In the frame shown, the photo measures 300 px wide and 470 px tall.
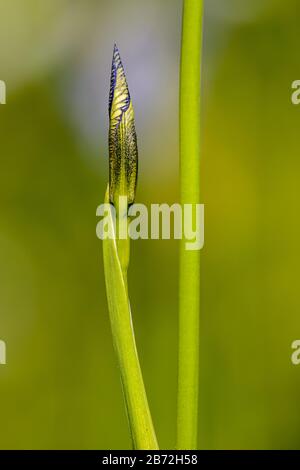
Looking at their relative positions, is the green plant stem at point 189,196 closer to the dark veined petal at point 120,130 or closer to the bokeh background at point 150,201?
the dark veined petal at point 120,130

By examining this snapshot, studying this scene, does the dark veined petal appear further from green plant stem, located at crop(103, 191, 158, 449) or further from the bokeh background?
the bokeh background

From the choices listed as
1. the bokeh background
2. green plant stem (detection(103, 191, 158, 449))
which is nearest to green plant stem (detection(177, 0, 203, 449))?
green plant stem (detection(103, 191, 158, 449))

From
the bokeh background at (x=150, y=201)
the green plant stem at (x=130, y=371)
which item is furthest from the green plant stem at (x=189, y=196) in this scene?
the bokeh background at (x=150, y=201)

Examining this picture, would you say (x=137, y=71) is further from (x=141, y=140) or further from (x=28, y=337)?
(x=28, y=337)

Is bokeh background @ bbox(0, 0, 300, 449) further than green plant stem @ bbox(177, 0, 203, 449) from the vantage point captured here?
Yes

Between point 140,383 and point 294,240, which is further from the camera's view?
point 294,240

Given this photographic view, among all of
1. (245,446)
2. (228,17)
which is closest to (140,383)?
(245,446)

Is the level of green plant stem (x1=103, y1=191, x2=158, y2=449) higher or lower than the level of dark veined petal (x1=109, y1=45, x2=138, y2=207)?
lower
